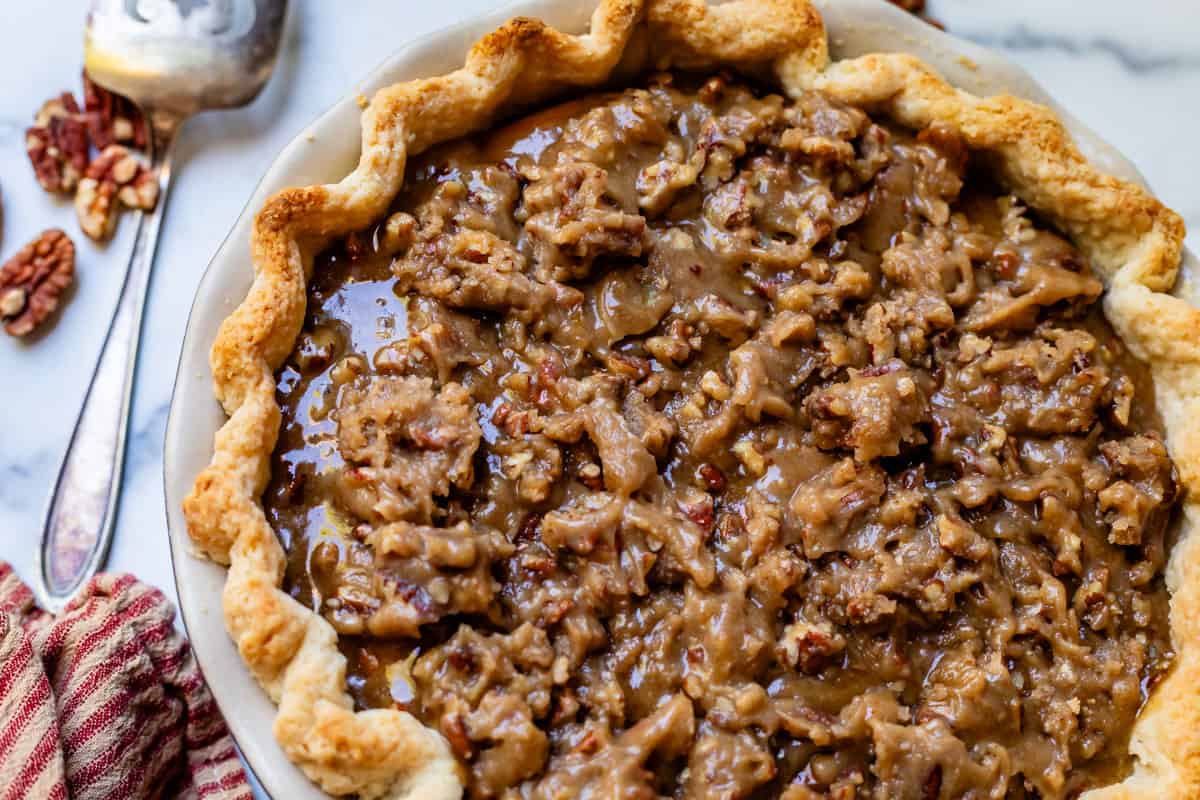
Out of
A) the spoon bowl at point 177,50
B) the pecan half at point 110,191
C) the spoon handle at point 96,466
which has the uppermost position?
the spoon bowl at point 177,50

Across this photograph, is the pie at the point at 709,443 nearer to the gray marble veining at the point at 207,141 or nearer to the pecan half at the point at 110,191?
the gray marble veining at the point at 207,141

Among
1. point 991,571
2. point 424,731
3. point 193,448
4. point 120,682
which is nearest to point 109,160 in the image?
point 193,448

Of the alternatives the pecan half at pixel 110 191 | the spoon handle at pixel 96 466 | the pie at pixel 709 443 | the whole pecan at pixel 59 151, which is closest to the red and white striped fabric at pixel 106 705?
the spoon handle at pixel 96 466

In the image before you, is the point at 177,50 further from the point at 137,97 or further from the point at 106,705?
the point at 106,705

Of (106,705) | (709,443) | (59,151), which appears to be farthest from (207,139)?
(709,443)

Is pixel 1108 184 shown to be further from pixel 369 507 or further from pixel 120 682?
pixel 120 682

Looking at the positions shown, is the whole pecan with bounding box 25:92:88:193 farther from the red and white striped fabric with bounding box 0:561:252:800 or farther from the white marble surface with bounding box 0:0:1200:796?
Result: the red and white striped fabric with bounding box 0:561:252:800
